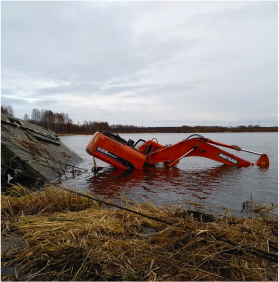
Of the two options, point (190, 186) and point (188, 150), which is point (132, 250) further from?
point (188, 150)

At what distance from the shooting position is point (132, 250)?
8.95 ft

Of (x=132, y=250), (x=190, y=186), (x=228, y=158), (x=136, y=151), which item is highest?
(x=136, y=151)

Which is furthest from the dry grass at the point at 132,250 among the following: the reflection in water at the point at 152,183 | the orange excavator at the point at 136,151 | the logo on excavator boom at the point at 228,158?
the logo on excavator boom at the point at 228,158

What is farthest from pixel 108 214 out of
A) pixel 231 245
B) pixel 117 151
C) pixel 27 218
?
pixel 117 151

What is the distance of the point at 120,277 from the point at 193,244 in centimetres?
98

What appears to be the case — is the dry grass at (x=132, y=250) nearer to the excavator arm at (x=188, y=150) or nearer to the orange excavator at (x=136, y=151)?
the orange excavator at (x=136, y=151)

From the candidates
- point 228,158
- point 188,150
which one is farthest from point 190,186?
point 228,158

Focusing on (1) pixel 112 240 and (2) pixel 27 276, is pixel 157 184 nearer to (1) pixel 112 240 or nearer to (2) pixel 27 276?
(1) pixel 112 240

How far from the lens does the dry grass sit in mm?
2299

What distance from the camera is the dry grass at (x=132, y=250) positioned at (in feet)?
7.54

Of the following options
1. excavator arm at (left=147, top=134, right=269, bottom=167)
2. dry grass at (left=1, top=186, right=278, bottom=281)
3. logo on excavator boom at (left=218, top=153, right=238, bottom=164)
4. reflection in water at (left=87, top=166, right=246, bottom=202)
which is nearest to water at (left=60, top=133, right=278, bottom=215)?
reflection in water at (left=87, top=166, right=246, bottom=202)

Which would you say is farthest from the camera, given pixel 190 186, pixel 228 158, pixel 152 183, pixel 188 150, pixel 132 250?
pixel 228 158

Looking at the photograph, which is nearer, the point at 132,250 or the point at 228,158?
the point at 132,250

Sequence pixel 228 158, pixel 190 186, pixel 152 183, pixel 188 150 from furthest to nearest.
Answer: pixel 228 158 → pixel 188 150 → pixel 152 183 → pixel 190 186
